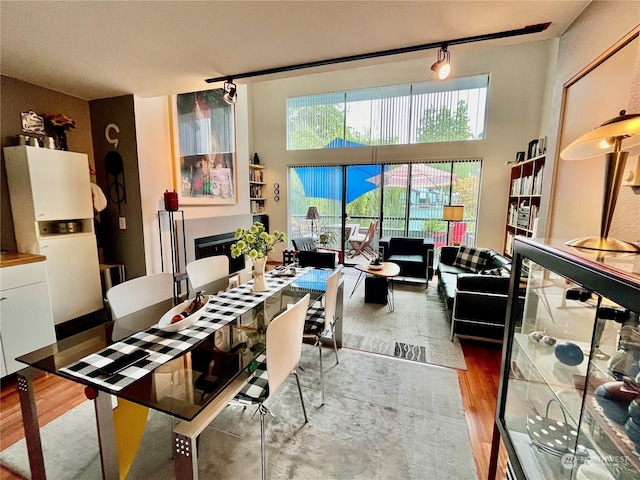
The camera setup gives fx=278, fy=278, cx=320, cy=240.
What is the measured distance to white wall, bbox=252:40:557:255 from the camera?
4.62 meters

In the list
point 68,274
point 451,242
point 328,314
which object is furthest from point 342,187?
point 68,274

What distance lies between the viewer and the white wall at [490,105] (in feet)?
15.1

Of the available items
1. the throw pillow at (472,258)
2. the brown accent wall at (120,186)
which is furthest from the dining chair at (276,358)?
the throw pillow at (472,258)

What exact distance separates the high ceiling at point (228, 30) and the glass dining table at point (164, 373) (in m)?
1.69

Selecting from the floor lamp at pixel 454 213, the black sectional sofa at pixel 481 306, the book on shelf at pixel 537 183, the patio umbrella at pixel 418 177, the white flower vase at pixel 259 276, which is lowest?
the black sectional sofa at pixel 481 306

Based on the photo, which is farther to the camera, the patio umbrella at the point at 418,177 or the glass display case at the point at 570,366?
the patio umbrella at the point at 418,177

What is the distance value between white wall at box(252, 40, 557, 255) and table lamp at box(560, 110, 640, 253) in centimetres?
447

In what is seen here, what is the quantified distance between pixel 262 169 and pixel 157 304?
5002 mm

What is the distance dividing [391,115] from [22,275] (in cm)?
564

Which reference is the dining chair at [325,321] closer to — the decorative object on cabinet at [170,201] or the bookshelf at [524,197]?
the decorative object on cabinet at [170,201]

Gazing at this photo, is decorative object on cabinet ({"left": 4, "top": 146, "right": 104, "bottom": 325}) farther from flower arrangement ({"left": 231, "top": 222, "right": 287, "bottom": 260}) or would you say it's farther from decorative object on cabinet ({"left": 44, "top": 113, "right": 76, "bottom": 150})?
flower arrangement ({"left": 231, "top": 222, "right": 287, "bottom": 260})

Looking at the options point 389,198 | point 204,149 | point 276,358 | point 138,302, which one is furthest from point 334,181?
point 276,358

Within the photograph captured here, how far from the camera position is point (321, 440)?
5.42 feet

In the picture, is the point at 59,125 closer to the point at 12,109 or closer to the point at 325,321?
the point at 12,109
